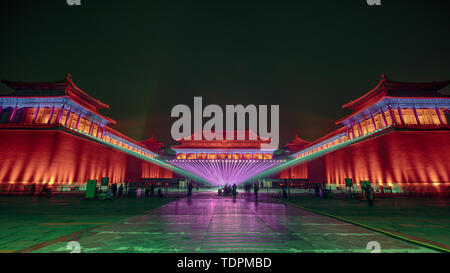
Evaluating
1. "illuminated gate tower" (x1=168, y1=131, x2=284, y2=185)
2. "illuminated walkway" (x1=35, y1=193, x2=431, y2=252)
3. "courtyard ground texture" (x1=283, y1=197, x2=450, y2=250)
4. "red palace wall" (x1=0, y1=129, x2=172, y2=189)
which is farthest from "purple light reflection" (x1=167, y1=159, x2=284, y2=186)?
"illuminated walkway" (x1=35, y1=193, x2=431, y2=252)

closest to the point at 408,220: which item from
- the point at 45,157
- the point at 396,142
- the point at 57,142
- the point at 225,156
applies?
the point at 396,142

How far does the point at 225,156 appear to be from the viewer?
1639 inches

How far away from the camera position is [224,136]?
4678 centimetres

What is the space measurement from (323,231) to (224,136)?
42.3 m

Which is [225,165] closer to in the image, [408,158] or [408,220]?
[408,158]

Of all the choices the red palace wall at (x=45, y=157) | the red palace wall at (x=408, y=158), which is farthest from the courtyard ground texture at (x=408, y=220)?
the red palace wall at (x=45, y=157)

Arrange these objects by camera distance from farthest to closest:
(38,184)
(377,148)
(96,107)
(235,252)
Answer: (96,107) → (377,148) → (38,184) → (235,252)

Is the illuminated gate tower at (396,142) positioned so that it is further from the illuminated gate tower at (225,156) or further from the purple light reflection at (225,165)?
the illuminated gate tower at (225,156)

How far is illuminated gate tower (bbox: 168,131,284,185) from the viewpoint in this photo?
3475 cm

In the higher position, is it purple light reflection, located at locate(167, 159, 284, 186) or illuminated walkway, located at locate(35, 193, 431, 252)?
purple light reflection, located at locate(167, 159, 284, 186)

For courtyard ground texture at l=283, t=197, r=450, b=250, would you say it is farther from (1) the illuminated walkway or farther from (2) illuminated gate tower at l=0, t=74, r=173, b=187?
(2) illuminated gate tower at l=0, t=74, r=173, b=187

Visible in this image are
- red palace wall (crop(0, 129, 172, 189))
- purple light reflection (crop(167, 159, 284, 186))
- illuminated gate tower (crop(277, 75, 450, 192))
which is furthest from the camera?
purple light reflection (crop(167, 159, 284, 186))
